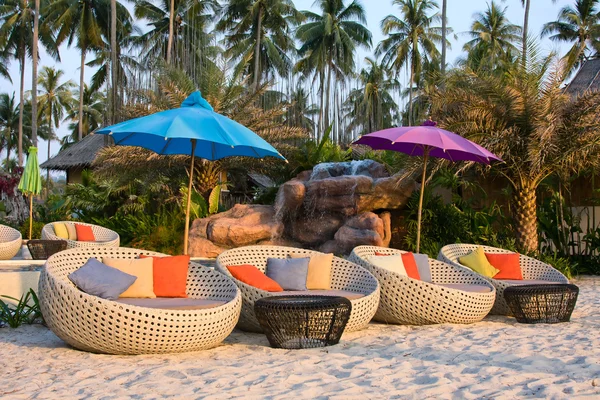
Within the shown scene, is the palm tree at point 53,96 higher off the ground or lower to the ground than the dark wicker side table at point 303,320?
higher

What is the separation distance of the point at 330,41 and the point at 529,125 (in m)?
27.4

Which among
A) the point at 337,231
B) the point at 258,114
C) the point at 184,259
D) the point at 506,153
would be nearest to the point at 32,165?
the point at 258,114

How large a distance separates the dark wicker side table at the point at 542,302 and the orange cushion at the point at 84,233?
327 inches

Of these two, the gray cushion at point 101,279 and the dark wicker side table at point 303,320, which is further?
the gray cushion at point 101,279

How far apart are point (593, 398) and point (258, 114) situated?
13.4 meters

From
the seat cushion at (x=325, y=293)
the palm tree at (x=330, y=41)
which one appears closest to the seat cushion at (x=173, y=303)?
the seat cushion at (x=325, y=293)

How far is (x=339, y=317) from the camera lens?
492 cm

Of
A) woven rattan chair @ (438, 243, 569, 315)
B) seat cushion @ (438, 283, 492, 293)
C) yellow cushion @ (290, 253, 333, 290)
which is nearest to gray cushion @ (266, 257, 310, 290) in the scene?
yellow cushion @ (290, 253, 333, 290)

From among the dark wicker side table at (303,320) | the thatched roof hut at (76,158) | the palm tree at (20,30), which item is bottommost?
the dark wicker side table at (303,320)

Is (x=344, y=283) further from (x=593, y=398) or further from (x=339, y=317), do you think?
(x=593, y=398)

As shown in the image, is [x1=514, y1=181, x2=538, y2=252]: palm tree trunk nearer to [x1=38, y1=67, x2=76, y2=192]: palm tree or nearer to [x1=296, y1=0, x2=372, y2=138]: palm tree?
[x1=296, y1=0, x2=372, y2=138]: palm tree

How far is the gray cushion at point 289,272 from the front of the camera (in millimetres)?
6070

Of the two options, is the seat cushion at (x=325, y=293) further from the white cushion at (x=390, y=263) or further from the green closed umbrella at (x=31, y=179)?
the green closed umbrella at (x=31, y=179)

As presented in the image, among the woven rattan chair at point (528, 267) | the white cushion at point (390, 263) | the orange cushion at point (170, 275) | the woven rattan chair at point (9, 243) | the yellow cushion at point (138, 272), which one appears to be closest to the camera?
the yellow cushion at point (138, 272)
